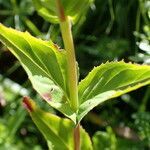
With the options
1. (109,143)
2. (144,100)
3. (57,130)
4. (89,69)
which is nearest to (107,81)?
(57,130)

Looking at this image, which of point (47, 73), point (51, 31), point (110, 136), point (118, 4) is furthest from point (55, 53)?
point (118, 4)

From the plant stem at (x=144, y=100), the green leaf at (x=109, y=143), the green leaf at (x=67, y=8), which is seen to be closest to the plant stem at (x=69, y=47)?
the green leaf at (x=67, y=8)

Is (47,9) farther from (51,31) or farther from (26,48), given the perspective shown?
(51,31)

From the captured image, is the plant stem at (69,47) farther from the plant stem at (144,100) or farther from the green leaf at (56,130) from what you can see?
the plant stem at (144,100)

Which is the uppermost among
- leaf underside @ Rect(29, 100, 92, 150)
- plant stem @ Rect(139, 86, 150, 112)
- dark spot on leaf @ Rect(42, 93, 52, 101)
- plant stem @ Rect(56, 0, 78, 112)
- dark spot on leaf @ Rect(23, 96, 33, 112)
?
plant stem @ Rect(56, 0, 78, 112)

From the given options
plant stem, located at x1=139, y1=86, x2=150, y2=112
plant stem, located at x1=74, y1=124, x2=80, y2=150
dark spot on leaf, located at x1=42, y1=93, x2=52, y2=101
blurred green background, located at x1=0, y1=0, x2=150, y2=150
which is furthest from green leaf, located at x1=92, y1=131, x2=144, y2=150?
dark spot on leaf, located at x1=42, y1=93, x2=52, y2=101

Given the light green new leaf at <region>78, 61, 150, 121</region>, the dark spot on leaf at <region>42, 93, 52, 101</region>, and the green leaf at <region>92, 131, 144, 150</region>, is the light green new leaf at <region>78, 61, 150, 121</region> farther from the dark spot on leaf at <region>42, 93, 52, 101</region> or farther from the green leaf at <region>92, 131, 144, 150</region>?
the green leaf at <region>92, 131, 144, 150</region>

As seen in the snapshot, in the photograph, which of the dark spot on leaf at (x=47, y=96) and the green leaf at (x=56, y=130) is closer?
the dark spot on leaf at (x=47, y=96)
